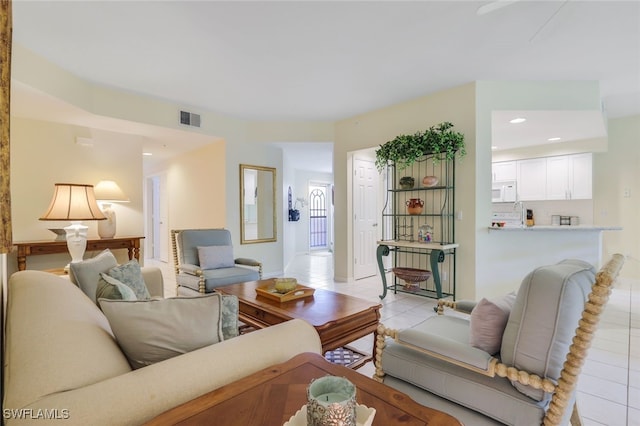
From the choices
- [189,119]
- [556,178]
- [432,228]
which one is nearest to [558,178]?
[556,178]

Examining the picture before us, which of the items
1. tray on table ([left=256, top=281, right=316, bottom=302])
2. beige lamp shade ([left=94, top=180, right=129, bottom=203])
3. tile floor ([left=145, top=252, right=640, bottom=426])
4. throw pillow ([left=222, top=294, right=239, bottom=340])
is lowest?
tile floor ([left=145, top=252, right=640, bottom=426])

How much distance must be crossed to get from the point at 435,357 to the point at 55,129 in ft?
17.1

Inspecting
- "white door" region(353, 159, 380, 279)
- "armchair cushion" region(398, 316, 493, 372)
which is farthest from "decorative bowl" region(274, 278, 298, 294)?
"white door" region(353, 159, 380, 279)

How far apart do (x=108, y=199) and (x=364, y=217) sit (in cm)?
394

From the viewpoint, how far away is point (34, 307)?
101 centimetres

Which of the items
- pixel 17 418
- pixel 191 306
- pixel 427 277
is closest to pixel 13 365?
pixel 17 418

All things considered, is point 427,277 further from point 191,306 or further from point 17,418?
point 17,418

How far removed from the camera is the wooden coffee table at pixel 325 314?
1985 millimetres

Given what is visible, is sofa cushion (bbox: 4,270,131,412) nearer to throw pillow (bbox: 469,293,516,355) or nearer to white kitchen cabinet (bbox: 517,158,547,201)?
throw pillow (bbox: 469,293,516,355)

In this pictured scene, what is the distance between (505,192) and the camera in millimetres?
5859

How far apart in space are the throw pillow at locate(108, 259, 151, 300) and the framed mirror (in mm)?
3289

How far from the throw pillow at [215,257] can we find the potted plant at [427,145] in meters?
2.46

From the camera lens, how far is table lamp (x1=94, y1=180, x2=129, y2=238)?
4.15 metres

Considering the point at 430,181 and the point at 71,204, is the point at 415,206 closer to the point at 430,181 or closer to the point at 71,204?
the point at 430,181
